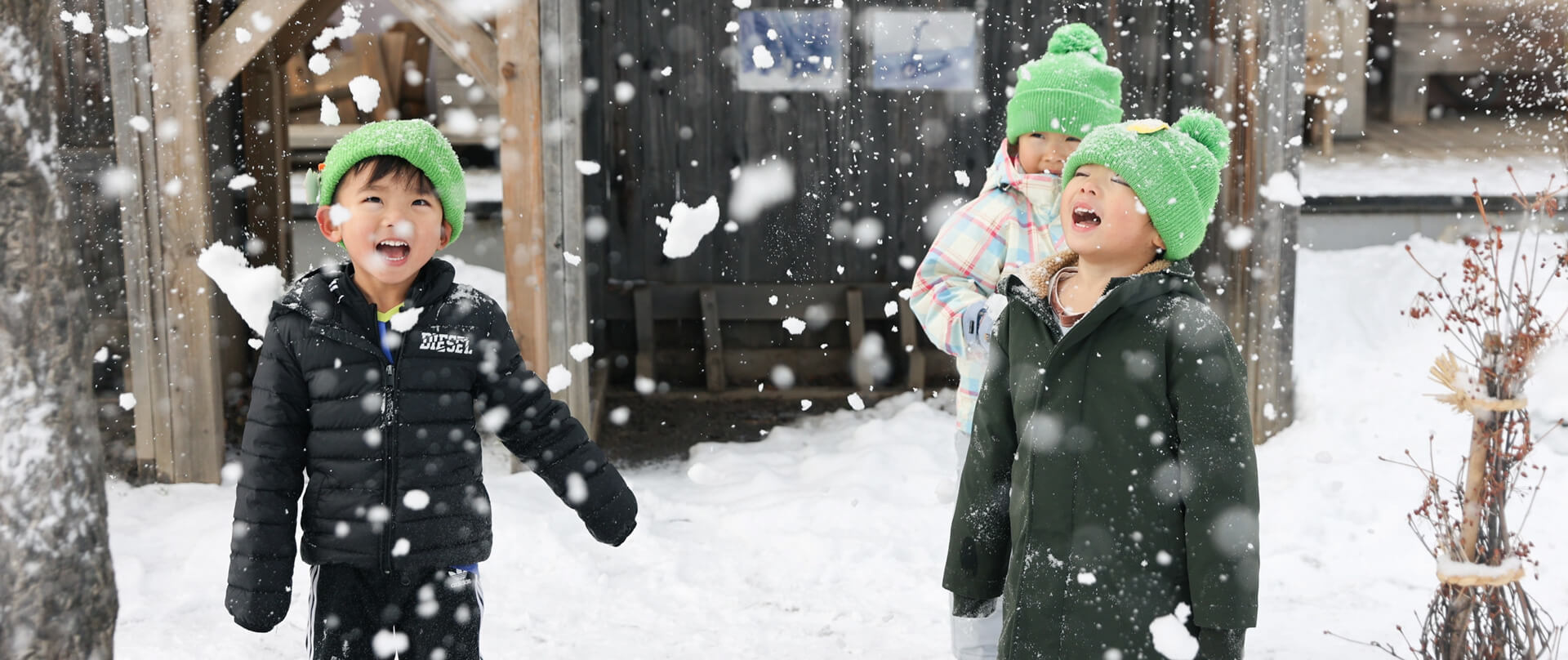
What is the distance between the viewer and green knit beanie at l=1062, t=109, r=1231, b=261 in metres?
2.11

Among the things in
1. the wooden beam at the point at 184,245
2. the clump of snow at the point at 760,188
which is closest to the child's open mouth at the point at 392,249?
the wooden beam at the point at 184,245

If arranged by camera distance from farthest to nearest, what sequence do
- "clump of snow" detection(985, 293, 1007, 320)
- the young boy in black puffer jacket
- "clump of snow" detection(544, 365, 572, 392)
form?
"clump of snow" detection(544, 365, 572, 392), "clump of snow" detection(985, 293, 1007, 320), the young boy in black puffer jacket

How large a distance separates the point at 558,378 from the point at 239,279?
1282 mm

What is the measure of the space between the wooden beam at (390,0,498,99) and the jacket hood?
99.3 inches

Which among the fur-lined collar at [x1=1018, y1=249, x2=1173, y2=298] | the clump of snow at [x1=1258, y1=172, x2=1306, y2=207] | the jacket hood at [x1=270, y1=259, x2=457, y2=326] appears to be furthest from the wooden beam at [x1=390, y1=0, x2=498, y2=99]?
the fur-lined collar at [x1=1018, y1=249, x2=1173, y2=298]

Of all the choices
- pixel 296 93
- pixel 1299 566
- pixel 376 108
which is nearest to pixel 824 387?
pixel 1299 566

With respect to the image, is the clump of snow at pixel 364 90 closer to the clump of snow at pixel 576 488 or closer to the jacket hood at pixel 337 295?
the jacket hood at pixel 337 295

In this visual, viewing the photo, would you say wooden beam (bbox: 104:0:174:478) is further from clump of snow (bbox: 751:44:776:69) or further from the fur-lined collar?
the fur-lined collar

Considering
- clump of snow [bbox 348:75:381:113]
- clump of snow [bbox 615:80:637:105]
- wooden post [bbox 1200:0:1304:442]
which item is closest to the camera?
clump of snow [bbox 348:75:381:113]

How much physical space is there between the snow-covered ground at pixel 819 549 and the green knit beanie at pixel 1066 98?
1.54 metres

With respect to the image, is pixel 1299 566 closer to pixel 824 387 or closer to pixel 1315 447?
pixel 1315 447

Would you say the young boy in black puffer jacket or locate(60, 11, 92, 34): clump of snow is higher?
locate(60, 11, 92, 34): clump of snow

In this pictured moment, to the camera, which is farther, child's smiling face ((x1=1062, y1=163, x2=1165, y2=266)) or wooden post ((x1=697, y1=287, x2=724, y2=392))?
wooden post ((x1=697, y1=287, x2=724, y2=392))

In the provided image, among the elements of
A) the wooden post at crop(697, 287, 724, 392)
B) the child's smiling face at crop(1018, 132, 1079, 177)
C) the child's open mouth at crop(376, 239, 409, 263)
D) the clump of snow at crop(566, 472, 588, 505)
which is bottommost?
the wooden post at crop(697, 287, 724, 392)
